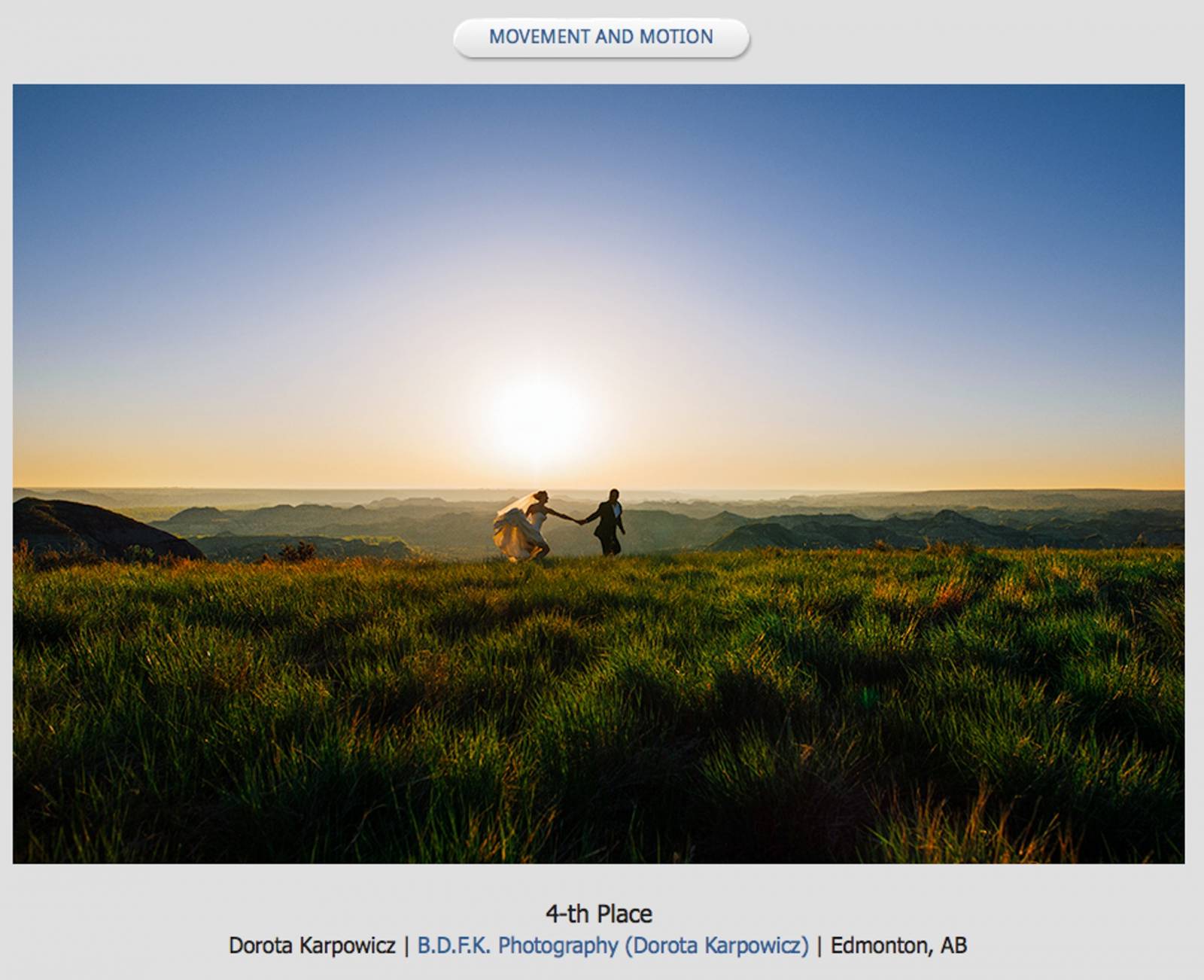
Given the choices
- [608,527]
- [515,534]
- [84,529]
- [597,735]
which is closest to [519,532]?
[515,534]

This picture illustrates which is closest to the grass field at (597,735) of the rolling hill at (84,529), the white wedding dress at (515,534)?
the white wedding dress at (515,534)

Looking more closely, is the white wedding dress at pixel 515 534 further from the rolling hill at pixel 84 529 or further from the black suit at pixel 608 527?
the rolling hill at pixel 84 529

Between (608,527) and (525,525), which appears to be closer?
(525,525)

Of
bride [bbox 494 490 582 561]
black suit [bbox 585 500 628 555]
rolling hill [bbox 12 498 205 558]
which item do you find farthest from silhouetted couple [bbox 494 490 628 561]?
rolling hill [bbox 12 498 205 558]

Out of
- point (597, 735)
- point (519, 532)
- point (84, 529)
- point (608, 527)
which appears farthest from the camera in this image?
point (84, 529)

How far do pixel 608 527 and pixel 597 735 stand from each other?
13795 millimetres

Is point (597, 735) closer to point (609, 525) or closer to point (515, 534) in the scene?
point (515, 534)

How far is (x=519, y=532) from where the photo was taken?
13.1 meters

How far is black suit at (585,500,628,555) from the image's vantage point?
52.6ft

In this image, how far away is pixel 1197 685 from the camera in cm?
288

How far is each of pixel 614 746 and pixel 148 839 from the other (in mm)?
1698

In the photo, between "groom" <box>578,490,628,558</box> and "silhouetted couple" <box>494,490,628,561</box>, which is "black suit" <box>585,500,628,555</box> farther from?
"silhouetted couple" <box>494,490,628,561</box>
